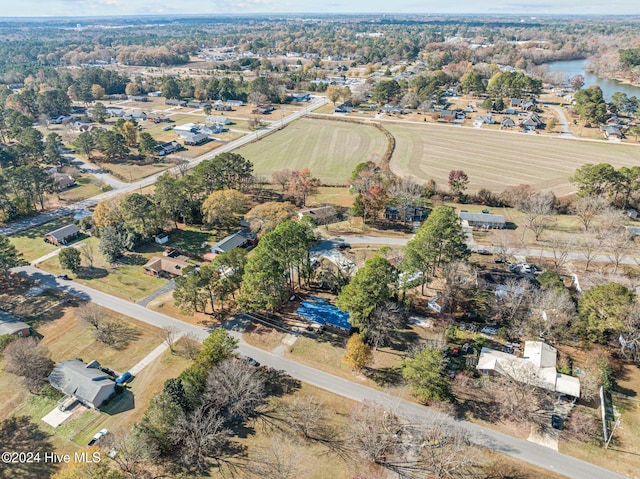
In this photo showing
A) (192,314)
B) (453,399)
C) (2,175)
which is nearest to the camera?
(453,399)

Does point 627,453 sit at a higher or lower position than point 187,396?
lower

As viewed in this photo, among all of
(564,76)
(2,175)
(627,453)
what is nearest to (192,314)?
(627,453)

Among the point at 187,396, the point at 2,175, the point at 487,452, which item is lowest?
the point at 487,452

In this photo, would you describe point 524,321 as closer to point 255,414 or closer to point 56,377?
point 255,414

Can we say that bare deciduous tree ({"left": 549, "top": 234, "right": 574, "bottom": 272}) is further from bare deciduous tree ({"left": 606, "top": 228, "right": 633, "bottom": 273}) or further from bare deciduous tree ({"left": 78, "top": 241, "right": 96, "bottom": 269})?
bare deciduous tree ({"left": 78, "top": 241, "right": 96, "bottom": 269})

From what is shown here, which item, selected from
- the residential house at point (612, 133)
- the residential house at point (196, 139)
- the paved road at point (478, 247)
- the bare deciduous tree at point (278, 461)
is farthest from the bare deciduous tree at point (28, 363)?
the residential house at point (612, 133)

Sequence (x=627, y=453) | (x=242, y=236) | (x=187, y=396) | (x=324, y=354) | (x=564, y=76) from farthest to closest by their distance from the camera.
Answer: (x=564, y=76) → (x=242, y=236) → (x=324, y=354) → (x=187, y=396) → (x=627, y=453)

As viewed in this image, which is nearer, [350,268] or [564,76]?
[350,268]
